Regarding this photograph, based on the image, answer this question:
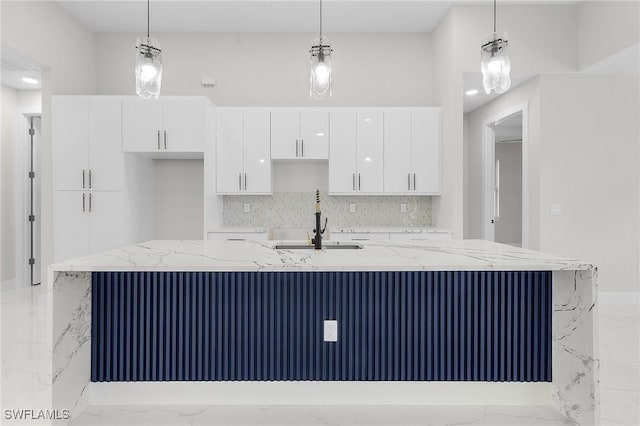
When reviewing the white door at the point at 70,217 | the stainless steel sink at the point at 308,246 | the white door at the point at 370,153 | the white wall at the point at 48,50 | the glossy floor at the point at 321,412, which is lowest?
the glossy floor at the point at 321,412

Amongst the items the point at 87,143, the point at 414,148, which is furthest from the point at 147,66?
the point at 414,148

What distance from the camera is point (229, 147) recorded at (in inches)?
188

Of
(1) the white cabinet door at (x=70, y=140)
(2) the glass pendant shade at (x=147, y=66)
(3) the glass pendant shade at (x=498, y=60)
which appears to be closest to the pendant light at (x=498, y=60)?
(3) the glass pendant shade at (x=498, y=60)

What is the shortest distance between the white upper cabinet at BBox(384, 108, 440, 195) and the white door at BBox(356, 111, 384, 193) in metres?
0.07

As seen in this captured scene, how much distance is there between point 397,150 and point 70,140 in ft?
11.5

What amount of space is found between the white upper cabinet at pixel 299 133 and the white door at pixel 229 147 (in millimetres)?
373

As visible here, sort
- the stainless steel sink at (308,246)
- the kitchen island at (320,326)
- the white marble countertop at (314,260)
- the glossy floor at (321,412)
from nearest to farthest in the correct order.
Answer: the white marble countertop at (314,260)
the glossy floor at (321,412)
the kitchen island at (320,326)
the stainless steel sink at (308,246)

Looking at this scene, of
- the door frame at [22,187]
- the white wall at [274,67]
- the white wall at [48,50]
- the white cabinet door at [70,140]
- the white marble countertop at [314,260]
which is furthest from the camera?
the door frame at [22,187]

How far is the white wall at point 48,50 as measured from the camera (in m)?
3.91

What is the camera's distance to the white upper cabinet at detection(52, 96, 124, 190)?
174 inches

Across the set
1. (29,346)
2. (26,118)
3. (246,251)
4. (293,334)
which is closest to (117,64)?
(26,118)

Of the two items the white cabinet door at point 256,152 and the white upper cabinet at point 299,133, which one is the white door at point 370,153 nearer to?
the white upper cabinet at point 299,133

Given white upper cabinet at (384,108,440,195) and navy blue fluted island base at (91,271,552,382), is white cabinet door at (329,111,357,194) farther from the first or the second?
navy blue fluted island base at (91,271,552,382)

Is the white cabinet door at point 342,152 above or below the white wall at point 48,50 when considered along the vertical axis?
below
